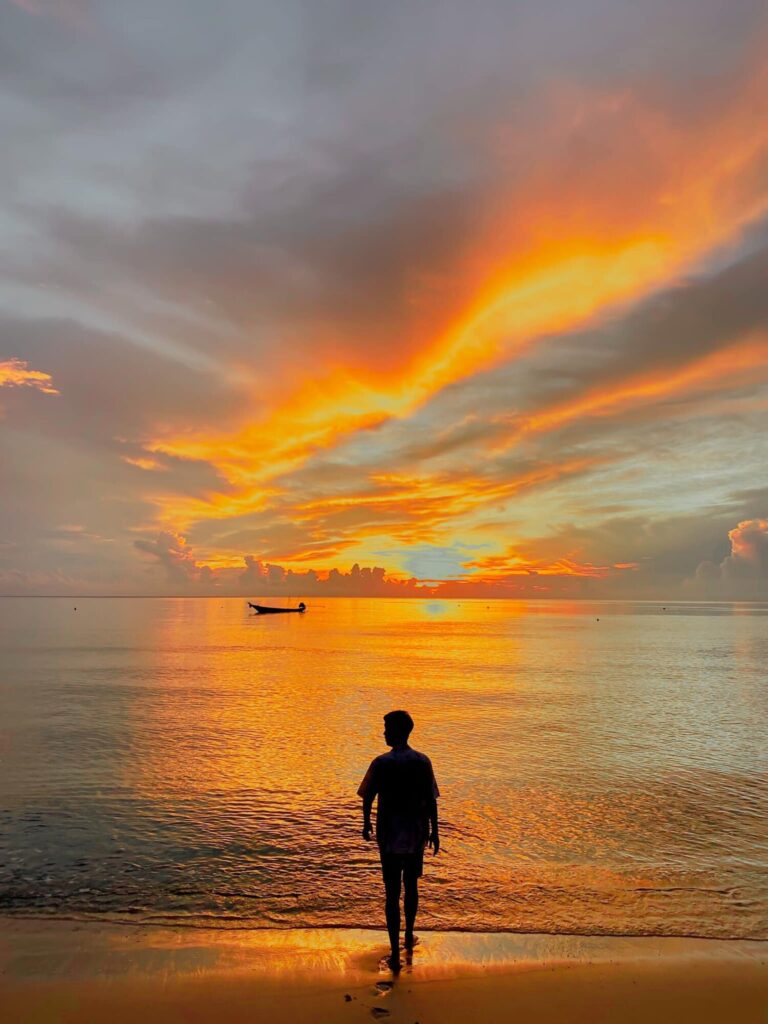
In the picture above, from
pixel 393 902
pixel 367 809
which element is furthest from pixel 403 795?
pixel 393 902

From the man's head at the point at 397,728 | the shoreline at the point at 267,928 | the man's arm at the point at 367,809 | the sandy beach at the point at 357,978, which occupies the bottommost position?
the shoreline at the point at 267,928

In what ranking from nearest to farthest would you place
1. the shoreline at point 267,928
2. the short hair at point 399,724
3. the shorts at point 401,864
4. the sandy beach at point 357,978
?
the sandy beach at point 357,978
the short hair at point 399,724
the shorts at point 401,864
the shoreline at point 267,928

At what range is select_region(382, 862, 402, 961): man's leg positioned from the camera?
8.17 m

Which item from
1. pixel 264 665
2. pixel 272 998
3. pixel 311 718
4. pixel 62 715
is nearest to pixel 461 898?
pixel 272 998

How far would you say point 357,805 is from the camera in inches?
667

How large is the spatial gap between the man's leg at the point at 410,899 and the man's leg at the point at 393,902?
0.13m

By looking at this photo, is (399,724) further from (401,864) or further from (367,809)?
(401,864)

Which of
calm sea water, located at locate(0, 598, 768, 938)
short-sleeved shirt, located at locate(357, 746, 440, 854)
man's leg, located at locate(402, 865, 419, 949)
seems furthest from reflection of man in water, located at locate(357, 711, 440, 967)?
calm sea water, located at locate(0, 598, 768, 938)

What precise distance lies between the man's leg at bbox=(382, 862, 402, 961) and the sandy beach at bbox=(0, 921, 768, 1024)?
297mm

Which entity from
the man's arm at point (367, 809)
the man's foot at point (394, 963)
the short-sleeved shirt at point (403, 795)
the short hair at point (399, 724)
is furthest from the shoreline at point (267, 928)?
the short hair at point (399, 724)

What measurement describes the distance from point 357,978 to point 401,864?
1.29 m

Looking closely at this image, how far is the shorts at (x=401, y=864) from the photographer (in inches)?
320

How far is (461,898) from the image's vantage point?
35.9 ft

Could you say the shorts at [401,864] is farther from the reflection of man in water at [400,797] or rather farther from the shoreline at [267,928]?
the shoreline at [267,928]
